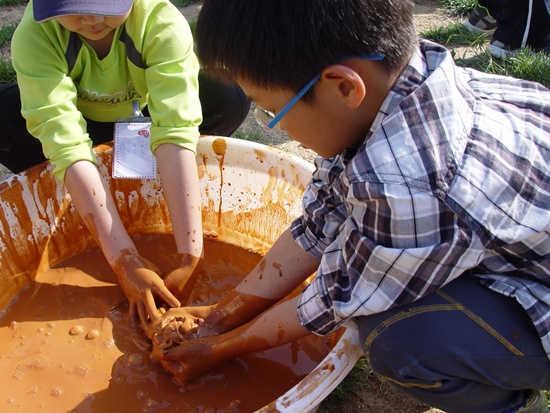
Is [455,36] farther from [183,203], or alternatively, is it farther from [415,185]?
[415,185]

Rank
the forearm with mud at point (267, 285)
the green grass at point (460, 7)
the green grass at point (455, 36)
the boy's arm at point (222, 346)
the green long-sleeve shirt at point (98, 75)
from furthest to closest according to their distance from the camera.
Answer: the green grass at point (460, 7), the green grass at point (455, 36), the green long-sleeve shirt at point (98, 75), the forearm with mud at point (267, 285), the boy's arm at point (222, 346)

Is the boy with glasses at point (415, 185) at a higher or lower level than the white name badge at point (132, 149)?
higher

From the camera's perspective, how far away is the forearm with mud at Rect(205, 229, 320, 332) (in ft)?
4.30

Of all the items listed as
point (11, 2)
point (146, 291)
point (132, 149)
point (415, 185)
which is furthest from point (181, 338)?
point (11, 2)

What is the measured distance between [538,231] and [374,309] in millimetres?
280

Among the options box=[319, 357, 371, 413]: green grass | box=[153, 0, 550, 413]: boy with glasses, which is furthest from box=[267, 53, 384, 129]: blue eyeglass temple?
box=[319, 357, 371, 413]: green grass

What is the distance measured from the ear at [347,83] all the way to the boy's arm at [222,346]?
47 cm

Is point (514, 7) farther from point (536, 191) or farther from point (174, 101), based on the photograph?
point (536, 191)

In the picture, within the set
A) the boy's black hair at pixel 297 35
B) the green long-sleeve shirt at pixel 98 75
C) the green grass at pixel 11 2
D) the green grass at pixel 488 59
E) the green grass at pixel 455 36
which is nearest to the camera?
the boy's black hair at pixel 297 35

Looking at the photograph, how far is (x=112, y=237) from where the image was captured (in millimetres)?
1440

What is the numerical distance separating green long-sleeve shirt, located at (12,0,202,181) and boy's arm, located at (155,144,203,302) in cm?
4

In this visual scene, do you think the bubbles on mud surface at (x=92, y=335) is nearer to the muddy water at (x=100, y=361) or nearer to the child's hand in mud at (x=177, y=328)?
the muddy water at (x=100, y=361)

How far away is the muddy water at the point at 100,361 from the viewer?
1.26m

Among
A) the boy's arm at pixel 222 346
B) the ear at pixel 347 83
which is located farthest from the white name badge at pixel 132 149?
the ear at pixel 347 83
